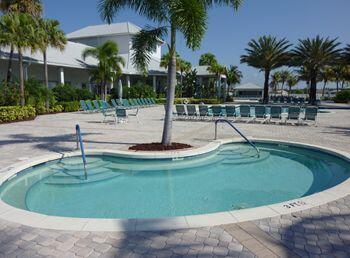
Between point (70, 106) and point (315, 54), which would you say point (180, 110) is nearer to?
point (70, 106)

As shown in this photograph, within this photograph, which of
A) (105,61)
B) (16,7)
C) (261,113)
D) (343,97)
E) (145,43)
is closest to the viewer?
(145,43)

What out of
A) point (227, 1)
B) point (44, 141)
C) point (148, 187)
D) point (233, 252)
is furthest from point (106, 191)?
point (227, 1)

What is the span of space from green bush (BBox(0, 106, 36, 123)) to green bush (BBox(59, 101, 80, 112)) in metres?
5.40

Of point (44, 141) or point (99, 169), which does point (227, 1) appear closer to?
point (99, 169)

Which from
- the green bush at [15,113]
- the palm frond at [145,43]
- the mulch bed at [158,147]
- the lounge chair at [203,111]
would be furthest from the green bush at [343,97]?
the palm frond at [145,43]

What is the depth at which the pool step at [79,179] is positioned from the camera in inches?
306

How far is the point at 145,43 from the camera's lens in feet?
34.1

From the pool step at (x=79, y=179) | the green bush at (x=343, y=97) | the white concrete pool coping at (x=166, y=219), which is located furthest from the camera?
the green bush at (x=343, y=97)

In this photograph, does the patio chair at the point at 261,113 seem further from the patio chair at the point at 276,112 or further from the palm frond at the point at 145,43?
the palm frond at the point at 145,43

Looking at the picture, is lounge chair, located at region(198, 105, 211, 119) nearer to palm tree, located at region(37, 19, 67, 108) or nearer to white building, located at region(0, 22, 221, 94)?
white building, located at region(0, 22, 221, 94)

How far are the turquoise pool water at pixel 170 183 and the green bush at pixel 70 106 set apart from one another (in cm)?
1753

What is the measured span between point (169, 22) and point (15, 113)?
13.2 metres

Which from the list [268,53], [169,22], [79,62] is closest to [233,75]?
[268,53]

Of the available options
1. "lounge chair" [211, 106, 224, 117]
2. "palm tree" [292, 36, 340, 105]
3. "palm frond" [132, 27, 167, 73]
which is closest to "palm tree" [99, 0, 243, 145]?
"palm frond" [132, 27, 167, 73]
